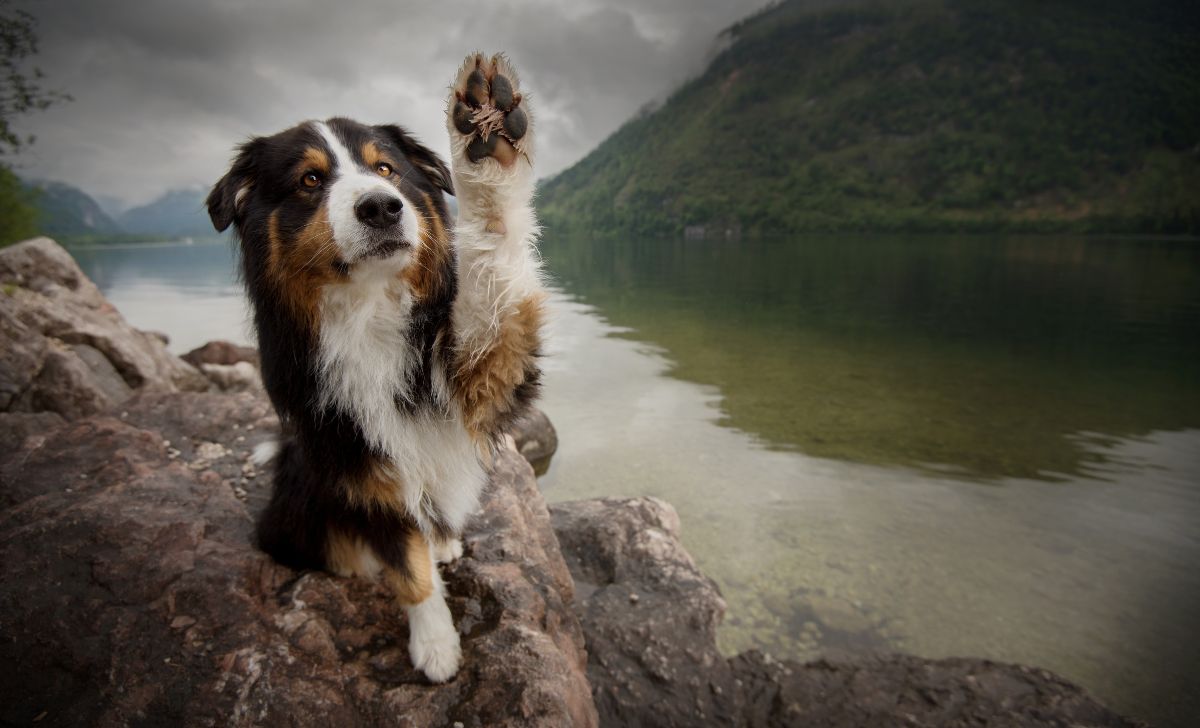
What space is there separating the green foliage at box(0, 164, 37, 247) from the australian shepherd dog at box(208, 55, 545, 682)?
1034 inches

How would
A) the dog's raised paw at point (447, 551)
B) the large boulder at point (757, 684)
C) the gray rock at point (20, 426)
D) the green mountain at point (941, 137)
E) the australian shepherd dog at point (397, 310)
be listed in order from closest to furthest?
1. the australian shepherd dog at point (397, 310)
2. the dog's raised paw at point (447, 551)
3. the large boulder at point (757, 684)
4. the gray rock at point (20, 426)
5. the green mountain at point (941, 137)

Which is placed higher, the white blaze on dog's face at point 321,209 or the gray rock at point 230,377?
the white blaze on dog's face at point 321,209

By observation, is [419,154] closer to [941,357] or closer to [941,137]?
[941,357]

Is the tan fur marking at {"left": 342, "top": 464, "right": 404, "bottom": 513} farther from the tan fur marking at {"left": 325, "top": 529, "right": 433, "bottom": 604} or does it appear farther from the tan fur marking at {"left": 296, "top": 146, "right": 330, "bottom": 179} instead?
the tan fur marking at {"left": 296, "top": 146, "right": 330, "bottom": 179}

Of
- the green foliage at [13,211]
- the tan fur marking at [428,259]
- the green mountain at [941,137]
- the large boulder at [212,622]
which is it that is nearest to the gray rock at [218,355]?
the large boulder at [212,622]

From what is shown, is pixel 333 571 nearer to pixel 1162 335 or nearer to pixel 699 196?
pixel 1162 335

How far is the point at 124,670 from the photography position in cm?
233

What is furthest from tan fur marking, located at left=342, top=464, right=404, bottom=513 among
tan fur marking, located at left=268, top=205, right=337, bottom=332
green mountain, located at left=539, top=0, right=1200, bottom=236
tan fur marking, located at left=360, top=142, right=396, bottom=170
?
green mountain, located at left=539, top=0, right=1200, bottom=236

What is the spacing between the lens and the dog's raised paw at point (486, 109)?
6.07 feet

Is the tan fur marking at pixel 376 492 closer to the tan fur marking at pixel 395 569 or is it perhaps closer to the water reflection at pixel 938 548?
the tan fur marking at pixel 395 569

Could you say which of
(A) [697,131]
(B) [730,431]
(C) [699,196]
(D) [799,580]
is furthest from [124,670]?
(A) [697,131]

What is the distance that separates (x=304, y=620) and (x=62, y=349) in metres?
5.32

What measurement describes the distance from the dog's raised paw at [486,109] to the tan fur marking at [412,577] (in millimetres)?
1793

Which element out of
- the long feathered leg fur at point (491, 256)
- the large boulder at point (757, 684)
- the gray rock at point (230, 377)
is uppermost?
the long feathered leg fur at point (491, 256)
